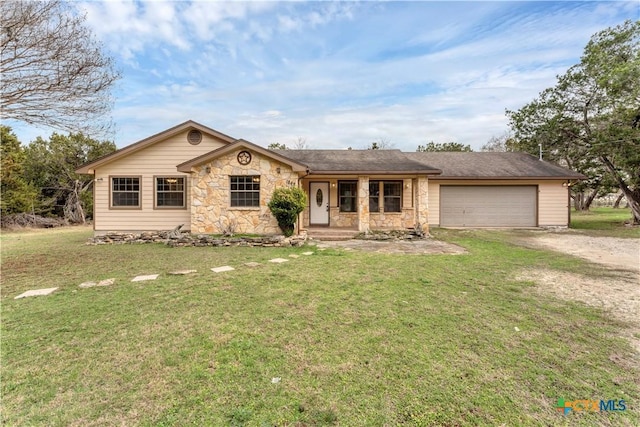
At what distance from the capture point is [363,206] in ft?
39.1

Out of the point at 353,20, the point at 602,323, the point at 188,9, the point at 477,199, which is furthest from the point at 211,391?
the point at 477,199

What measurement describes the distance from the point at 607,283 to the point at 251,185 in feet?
33.6

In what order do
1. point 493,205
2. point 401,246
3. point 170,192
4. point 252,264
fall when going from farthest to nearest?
point 493,205 < point 170,192 < point 401,246 < point 252,264

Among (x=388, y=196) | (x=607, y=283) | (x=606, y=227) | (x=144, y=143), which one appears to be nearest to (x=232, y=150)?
(x=144, y=143)

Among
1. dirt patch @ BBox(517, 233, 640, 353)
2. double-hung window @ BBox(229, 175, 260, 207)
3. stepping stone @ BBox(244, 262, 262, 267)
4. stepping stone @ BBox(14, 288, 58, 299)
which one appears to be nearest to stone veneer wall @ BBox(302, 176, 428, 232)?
double-hung window @ BBox(229, 175, 260, 207)

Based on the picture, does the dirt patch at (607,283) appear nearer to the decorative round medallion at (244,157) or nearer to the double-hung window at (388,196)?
the double-hung window at (388,196)

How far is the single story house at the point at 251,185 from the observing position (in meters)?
10.9

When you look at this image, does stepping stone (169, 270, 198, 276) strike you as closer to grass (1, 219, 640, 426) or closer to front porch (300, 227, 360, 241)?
grass (1, 219, 640, 426)

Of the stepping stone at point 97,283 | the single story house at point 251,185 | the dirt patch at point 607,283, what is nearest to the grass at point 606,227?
the single story house at point 251,185

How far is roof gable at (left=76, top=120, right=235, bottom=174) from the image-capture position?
11.3 meters

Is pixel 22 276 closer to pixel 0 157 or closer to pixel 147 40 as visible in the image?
pixel 147 40

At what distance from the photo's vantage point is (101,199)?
38.2ft

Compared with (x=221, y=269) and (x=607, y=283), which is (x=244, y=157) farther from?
(x=607, y=283)

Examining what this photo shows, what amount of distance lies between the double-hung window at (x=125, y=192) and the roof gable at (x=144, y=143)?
802mm
